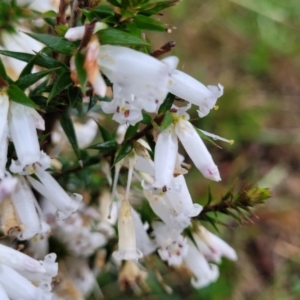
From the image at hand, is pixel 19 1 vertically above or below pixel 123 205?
above

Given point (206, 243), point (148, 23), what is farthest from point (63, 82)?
point (206, 243)

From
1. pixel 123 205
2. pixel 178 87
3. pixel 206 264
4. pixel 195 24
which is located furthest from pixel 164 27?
pixel 195 24

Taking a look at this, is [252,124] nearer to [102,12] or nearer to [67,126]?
[67,126]

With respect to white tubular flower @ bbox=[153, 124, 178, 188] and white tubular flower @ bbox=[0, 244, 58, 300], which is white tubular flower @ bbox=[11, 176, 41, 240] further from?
white tubular flower @ bbox=[153, 124, 178, 188]

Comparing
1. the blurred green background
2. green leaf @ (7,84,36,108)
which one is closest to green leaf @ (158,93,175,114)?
green leaf @ (7,84,36,108)

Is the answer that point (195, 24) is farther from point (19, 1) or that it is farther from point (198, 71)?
point (19, 1)
